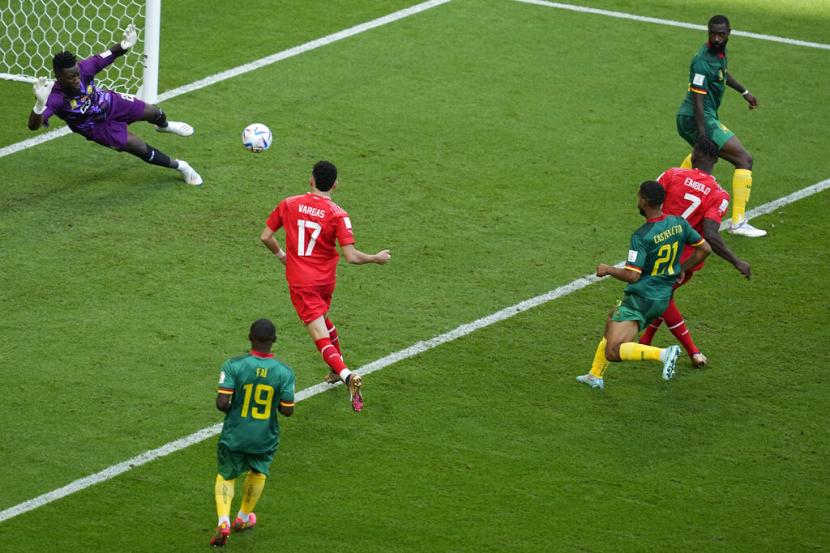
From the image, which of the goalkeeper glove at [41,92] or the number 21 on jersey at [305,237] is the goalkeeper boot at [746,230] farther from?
the goalkeeper glove at [41,92]

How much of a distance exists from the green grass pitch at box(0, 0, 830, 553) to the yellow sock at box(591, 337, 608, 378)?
0.56 ft

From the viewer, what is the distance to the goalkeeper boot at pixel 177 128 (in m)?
14.6

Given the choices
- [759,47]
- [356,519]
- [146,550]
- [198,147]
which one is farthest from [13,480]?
[759,47]

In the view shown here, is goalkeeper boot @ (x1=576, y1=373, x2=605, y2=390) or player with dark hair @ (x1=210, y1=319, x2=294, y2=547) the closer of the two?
player with dark hair @ (x1=210, y1=319, x2=294, y2=547)

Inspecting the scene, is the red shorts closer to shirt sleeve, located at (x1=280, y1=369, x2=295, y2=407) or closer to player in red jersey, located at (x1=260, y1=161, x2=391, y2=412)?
player in red jersey, located at (x1=260, y1=161, x2=391, y2=412)

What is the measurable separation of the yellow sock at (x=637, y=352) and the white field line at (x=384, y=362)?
5.72 feet

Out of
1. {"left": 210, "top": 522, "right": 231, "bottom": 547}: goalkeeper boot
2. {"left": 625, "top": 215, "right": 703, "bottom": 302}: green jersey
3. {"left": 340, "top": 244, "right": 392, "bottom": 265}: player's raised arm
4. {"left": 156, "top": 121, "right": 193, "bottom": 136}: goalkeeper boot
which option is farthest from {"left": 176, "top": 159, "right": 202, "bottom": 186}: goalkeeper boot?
{"left": 210, "top": 522, "right": 231, "bottom": 547}: goalkeeper boot

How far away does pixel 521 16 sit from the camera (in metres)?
19.0

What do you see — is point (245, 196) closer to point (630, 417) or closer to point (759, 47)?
point (630, 417)

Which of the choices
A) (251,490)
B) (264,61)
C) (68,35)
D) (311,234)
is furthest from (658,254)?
(68,35)

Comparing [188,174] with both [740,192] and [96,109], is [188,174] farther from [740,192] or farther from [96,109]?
[740,192]

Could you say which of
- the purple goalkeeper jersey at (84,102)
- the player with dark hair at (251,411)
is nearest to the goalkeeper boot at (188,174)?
the purple goalkeeper jersey at (84,102)

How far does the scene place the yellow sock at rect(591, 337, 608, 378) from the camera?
10.8 meters

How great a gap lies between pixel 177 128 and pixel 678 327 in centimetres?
617
